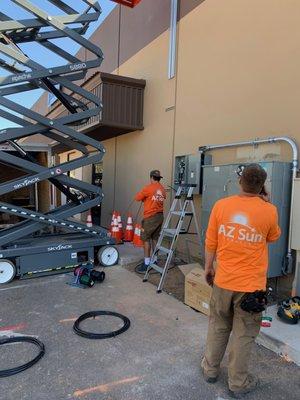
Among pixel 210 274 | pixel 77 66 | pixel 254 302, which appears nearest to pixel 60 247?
pixel 77 66

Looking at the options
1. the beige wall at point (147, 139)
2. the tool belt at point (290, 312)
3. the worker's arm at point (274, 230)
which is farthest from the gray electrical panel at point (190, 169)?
the worker's arm at point (274, 230)

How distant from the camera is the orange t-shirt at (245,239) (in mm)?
2713

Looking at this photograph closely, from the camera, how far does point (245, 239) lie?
8.93 ft

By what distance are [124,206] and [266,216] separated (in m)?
7.86

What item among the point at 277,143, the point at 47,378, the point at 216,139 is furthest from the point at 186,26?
the point at 47,378

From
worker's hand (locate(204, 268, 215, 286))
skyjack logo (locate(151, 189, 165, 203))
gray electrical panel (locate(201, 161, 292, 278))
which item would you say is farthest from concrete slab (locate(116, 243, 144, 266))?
worker's hand (locate(204, 268, 215, 286))

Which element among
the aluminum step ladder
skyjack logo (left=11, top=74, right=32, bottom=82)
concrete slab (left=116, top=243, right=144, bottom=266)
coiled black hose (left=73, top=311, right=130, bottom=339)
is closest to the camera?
coiled black hose (left=73, top=311, right=130, bottom=339)

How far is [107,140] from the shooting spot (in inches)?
466

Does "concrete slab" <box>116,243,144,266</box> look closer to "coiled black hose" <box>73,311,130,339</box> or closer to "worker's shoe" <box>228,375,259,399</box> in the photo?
"coiled black hose" <box>73,311,130,339</box>

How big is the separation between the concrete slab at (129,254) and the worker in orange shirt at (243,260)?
14.1 feet

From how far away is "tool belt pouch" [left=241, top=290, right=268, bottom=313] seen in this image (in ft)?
8.68

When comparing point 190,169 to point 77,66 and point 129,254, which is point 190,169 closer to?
point 129,254

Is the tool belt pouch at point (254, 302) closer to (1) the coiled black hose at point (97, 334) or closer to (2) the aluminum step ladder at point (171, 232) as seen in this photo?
(1) the coiled black hose at point (97, 334)

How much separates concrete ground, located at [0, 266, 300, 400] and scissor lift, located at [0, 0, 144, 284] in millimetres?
879
